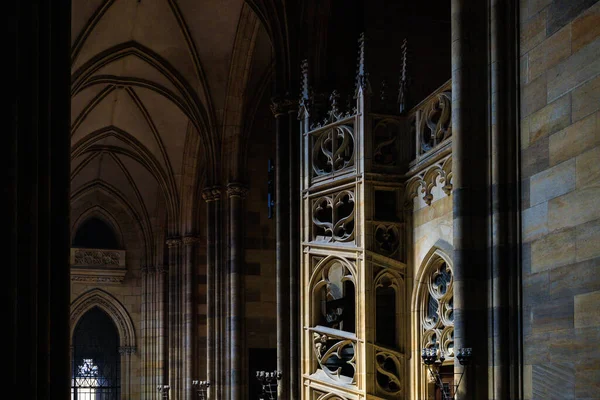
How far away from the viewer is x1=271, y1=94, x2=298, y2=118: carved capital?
17391 millimetres

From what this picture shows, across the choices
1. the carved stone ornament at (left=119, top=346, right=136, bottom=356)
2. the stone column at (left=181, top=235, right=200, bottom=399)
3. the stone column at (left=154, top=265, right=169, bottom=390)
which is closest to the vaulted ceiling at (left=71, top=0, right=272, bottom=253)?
the stone column at (left=181, top=235, right=200, bottom=399)

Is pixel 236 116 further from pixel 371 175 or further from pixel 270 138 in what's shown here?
pixel 371 175

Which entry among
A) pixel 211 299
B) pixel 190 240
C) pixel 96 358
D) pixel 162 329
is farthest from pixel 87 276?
pixel 211 299

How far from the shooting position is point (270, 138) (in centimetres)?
2336

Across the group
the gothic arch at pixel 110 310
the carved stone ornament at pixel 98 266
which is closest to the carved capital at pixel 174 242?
the carved stone ornament at pixel 98 266

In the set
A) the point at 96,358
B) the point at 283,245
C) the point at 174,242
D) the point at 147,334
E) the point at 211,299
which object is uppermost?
the point at 174,242

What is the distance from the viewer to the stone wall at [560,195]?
8.49 metres

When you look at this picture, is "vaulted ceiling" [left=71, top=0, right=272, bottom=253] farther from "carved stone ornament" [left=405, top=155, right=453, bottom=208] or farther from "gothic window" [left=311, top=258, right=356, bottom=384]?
"carved stone ornament" [left=405, top=155, right=453, bottom=208]

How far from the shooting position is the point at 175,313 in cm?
2861

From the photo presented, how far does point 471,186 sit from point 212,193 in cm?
1292

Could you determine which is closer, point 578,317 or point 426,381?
point 578,317
